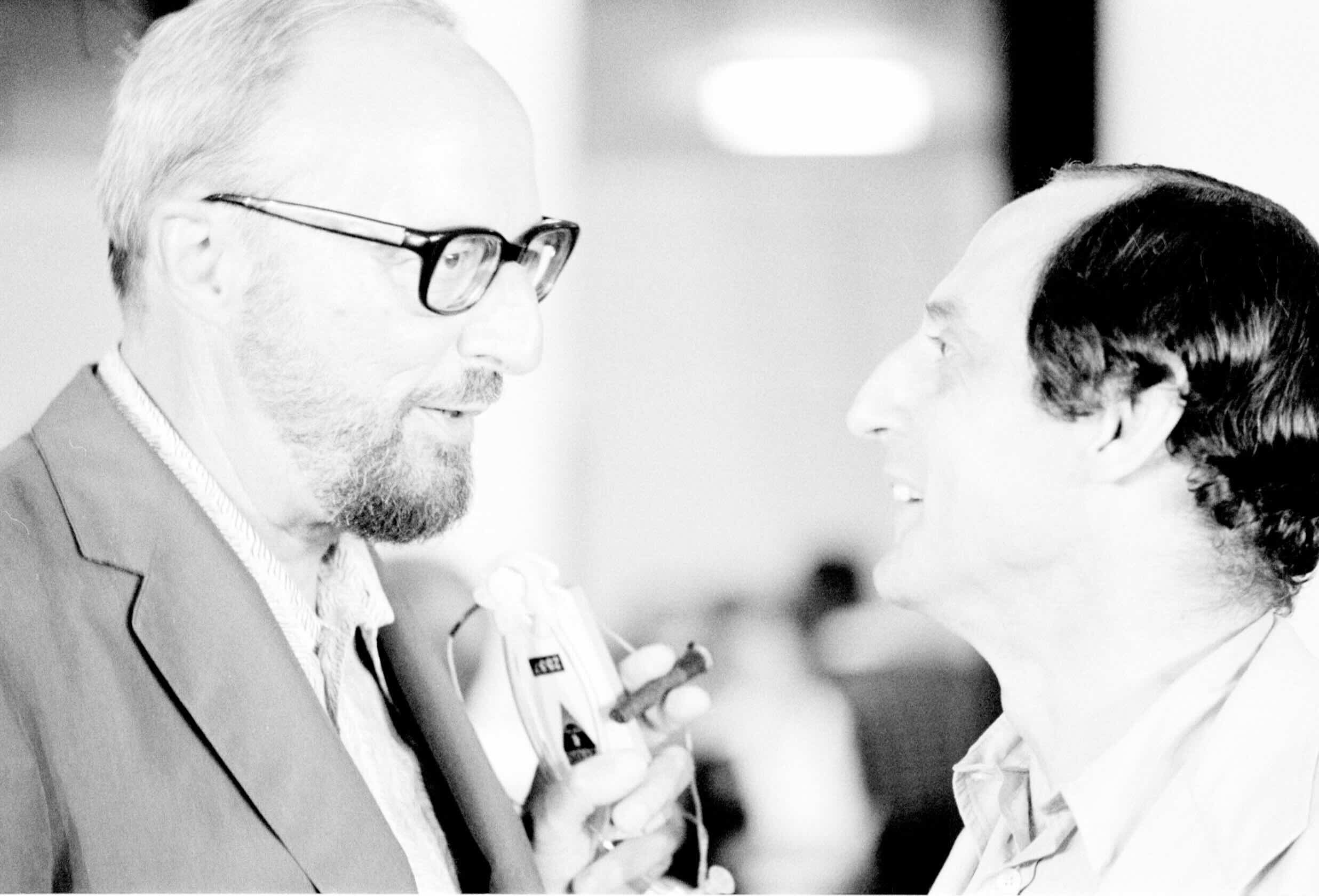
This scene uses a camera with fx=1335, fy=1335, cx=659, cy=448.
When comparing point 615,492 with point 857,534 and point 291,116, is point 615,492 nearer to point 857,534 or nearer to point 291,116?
point 857,534

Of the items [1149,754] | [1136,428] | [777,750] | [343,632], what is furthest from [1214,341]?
[343,632]

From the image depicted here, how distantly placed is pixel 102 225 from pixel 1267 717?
1.25 meters

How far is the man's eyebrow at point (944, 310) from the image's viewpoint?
1335 millimetres

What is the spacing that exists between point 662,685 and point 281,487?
466 mm

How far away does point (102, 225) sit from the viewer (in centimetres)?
143

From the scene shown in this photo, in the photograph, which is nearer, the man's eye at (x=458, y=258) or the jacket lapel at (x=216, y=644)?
the jacket lapel at (x=216, y=644)

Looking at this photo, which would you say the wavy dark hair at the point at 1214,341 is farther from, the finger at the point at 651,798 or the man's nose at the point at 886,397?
the finger at the point at 651,798

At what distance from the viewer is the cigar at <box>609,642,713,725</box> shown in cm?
144

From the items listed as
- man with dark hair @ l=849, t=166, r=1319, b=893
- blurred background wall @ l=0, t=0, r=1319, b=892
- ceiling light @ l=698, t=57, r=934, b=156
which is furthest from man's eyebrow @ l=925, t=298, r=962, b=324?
ceiling light @ l=698, t=57, r=934, b=156

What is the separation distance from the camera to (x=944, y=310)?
135 centimetres

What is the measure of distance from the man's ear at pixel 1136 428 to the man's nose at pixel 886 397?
0.67ft

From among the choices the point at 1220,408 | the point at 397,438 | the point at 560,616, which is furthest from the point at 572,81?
the point at 1220,408

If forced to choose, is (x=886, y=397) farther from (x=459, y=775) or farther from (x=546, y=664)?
(x=459, y=775)

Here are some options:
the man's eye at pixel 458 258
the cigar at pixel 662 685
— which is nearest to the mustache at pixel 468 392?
the man's eye at pixel 458 258
